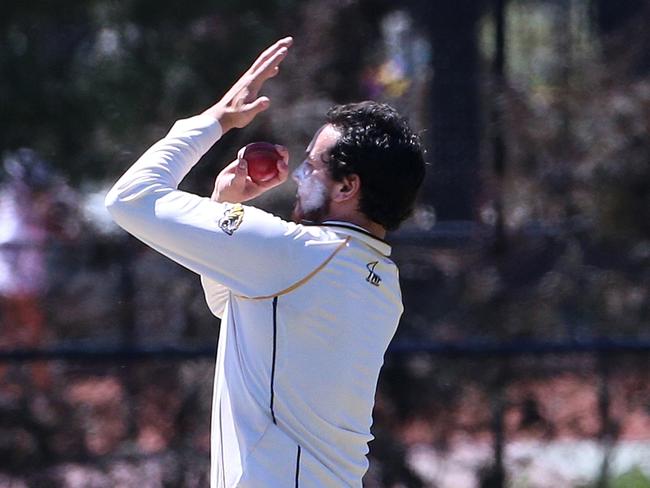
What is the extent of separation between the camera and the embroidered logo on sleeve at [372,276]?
2.83m

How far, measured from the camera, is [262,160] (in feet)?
9.68

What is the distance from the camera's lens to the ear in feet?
9.28

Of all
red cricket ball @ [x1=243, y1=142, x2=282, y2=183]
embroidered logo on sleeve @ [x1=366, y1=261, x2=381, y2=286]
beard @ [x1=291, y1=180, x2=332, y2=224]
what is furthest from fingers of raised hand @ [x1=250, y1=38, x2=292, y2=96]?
embroidered logo on sleeve @ [x1=366, y1=261, x2=381, y2=286]

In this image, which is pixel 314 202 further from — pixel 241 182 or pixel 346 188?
pixel 241 182

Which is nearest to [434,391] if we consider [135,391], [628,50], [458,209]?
[458,209]

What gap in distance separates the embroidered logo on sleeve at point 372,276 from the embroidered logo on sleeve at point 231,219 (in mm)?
300

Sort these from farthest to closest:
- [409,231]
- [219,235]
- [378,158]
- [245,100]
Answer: [409,231] < [245,100] < [378,158] < [219,235]

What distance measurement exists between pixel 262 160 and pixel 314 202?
0.53 ft

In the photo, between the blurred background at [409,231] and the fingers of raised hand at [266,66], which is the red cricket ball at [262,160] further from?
the blurred background at [409,231]

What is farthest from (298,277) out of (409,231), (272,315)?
(409,231)

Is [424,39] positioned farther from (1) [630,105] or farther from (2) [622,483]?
(2) [622,483]

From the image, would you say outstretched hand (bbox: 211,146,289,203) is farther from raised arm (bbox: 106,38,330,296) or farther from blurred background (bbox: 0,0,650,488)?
blurred background (bbox: 0,0,650,488)

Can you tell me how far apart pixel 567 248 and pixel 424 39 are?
3.82ft

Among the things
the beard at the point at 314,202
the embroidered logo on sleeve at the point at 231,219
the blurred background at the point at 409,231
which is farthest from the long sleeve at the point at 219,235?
the blurred background at the point at 409,231
